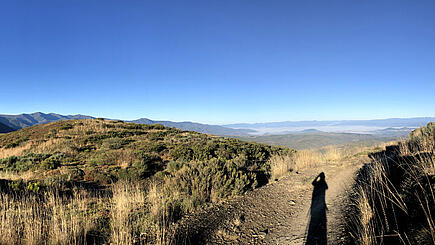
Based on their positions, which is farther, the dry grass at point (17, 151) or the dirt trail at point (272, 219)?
the dry grass at point (17, 151)

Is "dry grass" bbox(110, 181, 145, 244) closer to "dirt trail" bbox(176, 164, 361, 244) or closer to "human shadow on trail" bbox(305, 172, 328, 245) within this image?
"dirt trail" bbox(176, 164, 361, 244)

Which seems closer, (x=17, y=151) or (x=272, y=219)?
(x=272, y=219)

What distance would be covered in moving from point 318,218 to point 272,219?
3.27 ft

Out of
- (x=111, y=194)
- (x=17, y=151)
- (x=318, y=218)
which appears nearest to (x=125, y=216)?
(x=111, y=194)

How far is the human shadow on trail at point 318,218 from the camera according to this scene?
3.35 meters

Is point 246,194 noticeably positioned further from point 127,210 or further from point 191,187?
point 127,210

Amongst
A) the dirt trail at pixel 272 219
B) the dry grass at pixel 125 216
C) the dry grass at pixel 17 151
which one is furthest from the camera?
the dry grass at pixel 17 151

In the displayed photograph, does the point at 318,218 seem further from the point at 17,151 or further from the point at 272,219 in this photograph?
the point at 17,151

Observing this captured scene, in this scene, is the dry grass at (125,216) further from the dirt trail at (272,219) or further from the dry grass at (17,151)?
the dry grass at (17,151)

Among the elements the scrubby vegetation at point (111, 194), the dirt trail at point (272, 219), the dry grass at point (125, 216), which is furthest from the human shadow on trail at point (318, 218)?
the dry grass at point (125, 216)

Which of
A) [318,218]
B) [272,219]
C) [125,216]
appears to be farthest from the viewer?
[272,219]

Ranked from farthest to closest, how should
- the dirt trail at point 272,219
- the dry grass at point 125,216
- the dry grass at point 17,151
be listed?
the dry grass at point 17,151 < the dirt trail at point 272,219 < the dry grass at point 125,216

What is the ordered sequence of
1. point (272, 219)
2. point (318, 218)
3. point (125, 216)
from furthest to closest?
point (272, 219) < point (318, 218) < point (125, 216)

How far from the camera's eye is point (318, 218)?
4.19 m
